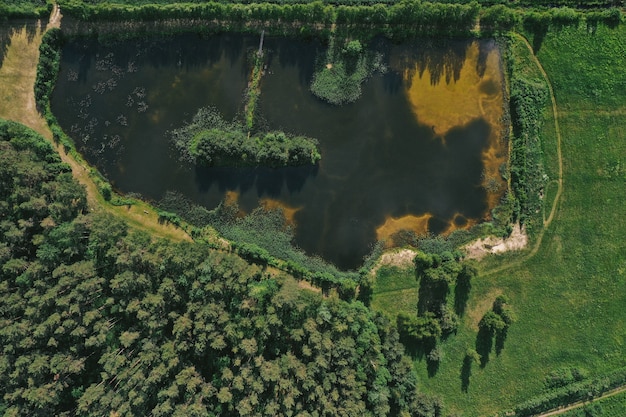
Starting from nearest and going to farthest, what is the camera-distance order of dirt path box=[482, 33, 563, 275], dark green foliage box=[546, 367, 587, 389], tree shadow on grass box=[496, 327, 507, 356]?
dark green foliage box=[546, 367, 587, 389] < tree shadow on grass box=[496, 327, 507, 356] < dirt path box=[482, 33, 563, 275]

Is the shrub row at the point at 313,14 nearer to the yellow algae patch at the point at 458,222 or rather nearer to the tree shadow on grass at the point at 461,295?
the yellow algae patch at the point at 458,222

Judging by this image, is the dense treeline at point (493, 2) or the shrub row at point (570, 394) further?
the dense treeline at point (493, 2)

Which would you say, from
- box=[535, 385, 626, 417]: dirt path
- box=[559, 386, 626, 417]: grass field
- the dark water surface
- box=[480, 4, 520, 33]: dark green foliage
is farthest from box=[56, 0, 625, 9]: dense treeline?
box=[559, 386, 626, 417]: grass field

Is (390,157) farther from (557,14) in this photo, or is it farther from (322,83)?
(557,14)

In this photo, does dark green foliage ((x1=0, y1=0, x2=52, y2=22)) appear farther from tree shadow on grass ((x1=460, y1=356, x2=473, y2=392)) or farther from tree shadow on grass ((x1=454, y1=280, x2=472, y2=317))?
tree shadow on grass ((x1=460, y1=356, x2=473, y2=392))

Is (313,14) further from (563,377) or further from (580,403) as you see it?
(580,403)

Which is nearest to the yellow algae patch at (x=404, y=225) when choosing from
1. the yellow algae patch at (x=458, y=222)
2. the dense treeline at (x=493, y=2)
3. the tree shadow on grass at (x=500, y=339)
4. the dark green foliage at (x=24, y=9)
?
the yellow algae patch at (x=458, y=222)

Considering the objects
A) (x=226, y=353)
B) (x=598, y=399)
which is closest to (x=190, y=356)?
(x=226, y=353)
